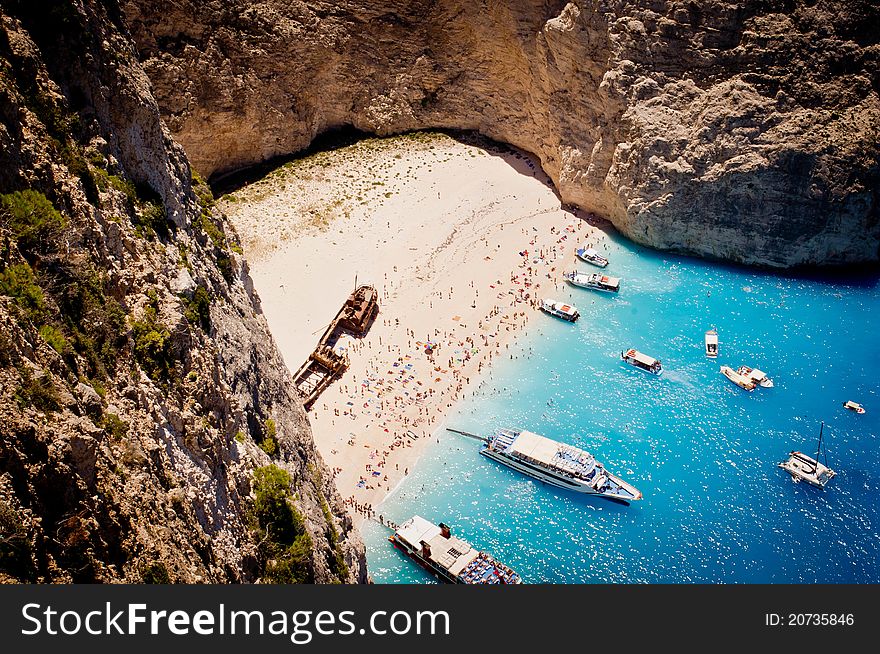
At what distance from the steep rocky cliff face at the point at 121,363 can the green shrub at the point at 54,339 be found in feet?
0.13

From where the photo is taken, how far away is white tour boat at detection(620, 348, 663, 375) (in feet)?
145

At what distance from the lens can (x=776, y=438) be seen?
40.3m

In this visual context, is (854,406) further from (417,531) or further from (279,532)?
(279,532)

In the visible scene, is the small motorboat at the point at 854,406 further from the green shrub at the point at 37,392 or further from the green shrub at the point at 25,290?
the green shrub at the point at 37,392

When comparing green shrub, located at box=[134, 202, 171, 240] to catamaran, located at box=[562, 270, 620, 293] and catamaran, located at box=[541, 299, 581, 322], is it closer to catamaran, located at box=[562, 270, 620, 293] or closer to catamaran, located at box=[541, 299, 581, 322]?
catamaran, located at box=[541, 299, 581, 322]

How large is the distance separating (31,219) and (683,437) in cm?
3109

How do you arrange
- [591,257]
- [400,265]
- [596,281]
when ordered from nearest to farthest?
[596,281], [400,265], [591,257]

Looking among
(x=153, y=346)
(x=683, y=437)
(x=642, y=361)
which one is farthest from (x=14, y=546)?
(x=642, y=361)

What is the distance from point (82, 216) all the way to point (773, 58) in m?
42.3

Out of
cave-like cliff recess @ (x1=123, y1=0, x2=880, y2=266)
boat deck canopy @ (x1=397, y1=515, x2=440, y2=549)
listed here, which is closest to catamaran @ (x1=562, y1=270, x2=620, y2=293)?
cave-like cliff recess @ (x1=123, y1=0, x2=880, y2=266)

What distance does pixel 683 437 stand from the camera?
132ft

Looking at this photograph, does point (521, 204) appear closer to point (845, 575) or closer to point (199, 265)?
point (845, 575)

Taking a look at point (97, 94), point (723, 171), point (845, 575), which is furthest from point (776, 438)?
point (97, 94)

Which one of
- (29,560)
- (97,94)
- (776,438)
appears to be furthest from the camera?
(776,438)
